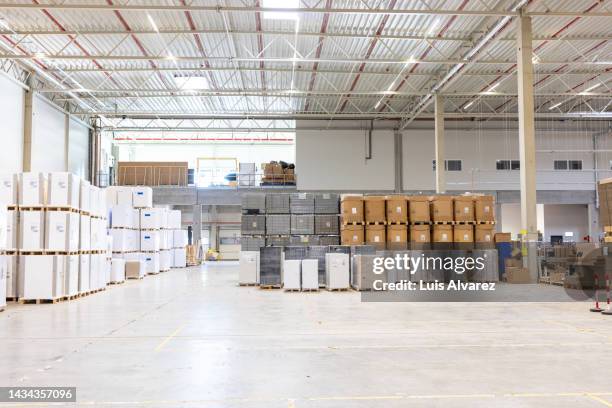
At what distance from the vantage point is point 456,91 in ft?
69.2

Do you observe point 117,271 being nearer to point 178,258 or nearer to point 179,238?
point 179,238

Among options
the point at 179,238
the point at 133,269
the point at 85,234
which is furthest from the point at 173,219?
the point at 85,234

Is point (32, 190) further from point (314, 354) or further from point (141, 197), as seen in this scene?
point (141, 197)

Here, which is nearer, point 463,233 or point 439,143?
point 463,233

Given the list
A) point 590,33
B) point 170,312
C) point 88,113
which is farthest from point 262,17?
point 88,113

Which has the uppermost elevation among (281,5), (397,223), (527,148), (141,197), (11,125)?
(281,5)

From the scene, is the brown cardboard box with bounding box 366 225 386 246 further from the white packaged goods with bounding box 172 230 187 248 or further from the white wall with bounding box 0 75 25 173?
the white wall with bounding box 0 75 25 173

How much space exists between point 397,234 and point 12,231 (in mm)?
9070

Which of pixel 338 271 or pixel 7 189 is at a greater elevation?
pixel 7 189

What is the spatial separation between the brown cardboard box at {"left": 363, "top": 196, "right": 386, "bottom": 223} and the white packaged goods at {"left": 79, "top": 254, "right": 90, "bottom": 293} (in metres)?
6.95

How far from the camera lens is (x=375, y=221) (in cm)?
1333

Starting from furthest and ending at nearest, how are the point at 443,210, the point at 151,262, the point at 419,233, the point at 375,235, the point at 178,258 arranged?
the point at 178,258 < the point at 151,262 < the point at 443,210 < the point at 419,233 < the point at 375,235

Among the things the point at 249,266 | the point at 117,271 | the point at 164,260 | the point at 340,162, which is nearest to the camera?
the point at 249,266

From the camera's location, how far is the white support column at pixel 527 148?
13.0 meters
